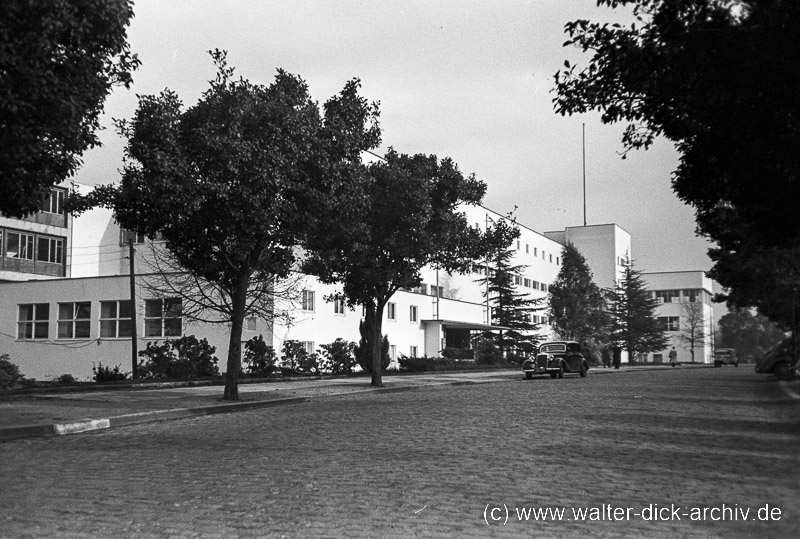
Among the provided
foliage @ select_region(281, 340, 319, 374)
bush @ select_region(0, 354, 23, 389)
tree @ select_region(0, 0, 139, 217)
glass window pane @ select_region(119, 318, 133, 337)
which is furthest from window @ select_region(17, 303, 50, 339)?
tree @ select_region(0, 0, 139, 217)

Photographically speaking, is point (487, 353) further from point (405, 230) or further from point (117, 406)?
point (117, 406)

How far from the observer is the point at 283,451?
10.2 meters

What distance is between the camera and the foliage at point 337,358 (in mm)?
40219

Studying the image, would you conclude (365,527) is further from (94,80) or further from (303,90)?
(303,90)

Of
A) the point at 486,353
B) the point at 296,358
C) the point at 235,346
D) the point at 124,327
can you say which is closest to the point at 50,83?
the point at 235,346

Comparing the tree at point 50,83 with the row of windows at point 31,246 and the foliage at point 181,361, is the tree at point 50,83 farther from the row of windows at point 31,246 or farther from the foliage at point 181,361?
the row of windows at point 31,246

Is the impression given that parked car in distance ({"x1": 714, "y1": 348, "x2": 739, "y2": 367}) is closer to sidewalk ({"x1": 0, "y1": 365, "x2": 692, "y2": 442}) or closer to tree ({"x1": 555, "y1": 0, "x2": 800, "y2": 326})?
sidewalk ({"x1": 0, "y1": 365, "x2": 692, "y2": 442})

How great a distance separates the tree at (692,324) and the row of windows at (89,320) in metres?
83.3

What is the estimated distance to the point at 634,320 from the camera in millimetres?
93625

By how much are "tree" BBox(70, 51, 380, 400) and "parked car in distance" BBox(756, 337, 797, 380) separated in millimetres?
23597

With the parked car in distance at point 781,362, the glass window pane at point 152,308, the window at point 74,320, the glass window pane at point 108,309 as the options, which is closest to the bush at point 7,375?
the glass window pane at point 152,308

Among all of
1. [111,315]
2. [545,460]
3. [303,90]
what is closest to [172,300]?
[111,315]

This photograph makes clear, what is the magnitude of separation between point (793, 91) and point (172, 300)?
100ft

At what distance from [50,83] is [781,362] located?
33628mm
